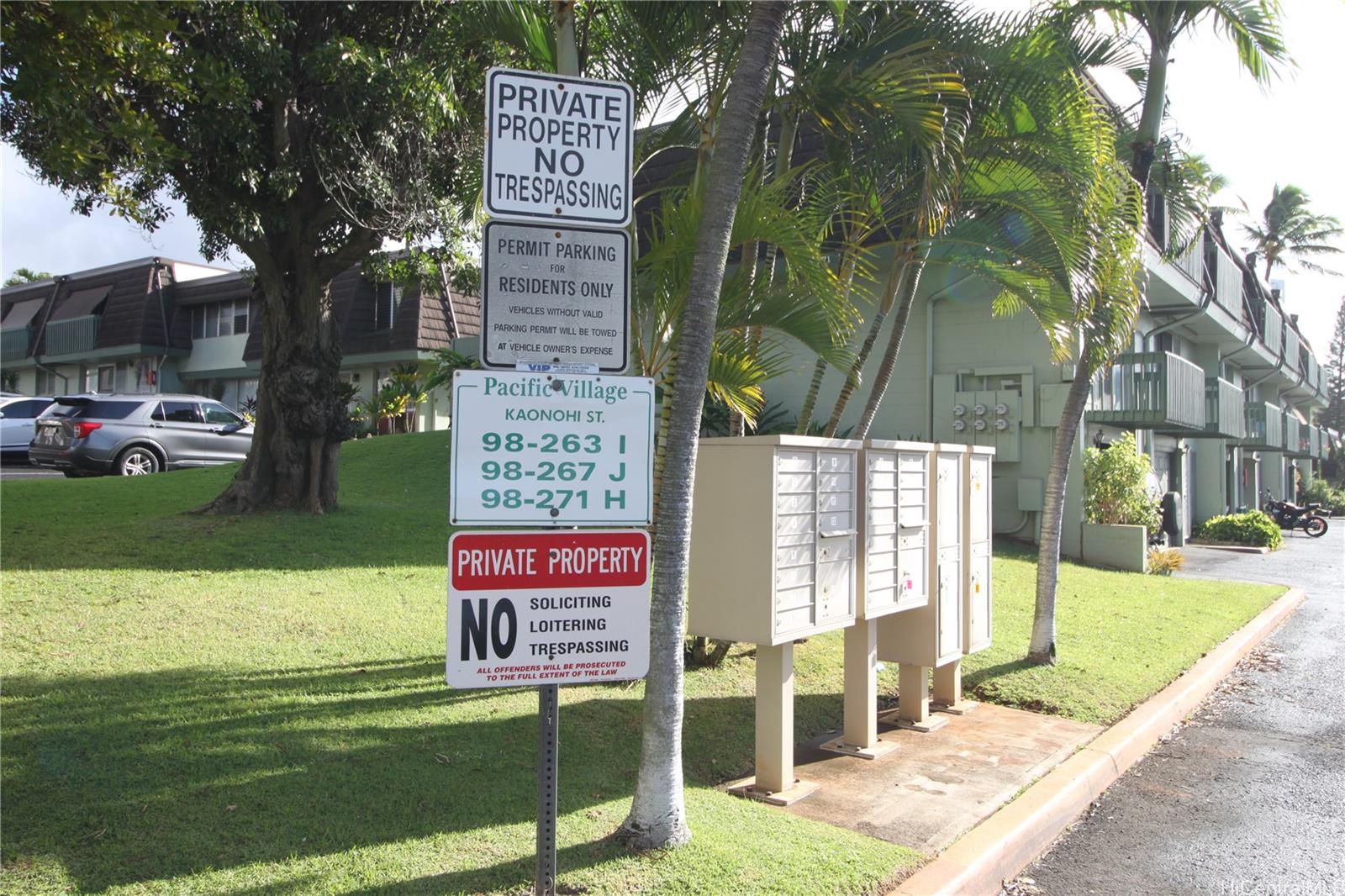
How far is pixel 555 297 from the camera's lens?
353 cm

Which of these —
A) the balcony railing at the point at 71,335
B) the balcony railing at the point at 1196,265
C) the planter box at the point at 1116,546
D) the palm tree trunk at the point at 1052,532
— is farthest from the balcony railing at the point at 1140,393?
the balcony railing at the point at 71,335

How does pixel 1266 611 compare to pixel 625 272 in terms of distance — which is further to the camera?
pixel 1266 611

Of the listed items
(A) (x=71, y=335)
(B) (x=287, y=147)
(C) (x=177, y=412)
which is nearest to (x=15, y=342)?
(A) (x=71, y=335)

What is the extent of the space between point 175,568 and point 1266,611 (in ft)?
40.3

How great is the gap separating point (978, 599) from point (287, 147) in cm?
817

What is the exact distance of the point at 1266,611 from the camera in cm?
1260

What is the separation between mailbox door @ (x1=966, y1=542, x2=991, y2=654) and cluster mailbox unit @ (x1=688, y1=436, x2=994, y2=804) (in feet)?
0.08

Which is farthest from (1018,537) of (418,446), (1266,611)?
(418,446)

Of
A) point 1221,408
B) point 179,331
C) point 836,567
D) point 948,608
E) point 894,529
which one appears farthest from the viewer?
point 179,331

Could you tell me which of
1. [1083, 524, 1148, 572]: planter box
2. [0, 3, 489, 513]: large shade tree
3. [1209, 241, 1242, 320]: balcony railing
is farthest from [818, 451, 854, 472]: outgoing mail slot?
[1209, 241, 1242, 320]: balcony railing

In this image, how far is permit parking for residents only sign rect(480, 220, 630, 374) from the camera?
3.44m

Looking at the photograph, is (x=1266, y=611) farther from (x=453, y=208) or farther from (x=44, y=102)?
(x=44, y=102)

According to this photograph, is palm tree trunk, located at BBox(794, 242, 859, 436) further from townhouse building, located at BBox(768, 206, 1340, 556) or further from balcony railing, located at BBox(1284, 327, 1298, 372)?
balcony railing, located at BBox(1284, 327, 1298, 372)

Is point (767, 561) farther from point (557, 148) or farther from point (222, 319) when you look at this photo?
point (222, 319)
